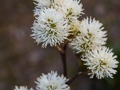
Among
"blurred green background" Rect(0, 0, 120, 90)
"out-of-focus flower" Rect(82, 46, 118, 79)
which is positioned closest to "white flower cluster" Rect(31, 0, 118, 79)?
"out-of-focus flower" Rect(82, 46, 118, 79)

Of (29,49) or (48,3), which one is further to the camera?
(29,49)

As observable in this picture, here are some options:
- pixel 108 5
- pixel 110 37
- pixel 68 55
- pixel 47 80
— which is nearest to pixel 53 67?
pixel 68 55

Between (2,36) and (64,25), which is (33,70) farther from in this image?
(64,25)

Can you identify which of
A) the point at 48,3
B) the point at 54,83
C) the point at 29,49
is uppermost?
the point at 29,49

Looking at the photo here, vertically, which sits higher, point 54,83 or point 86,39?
point 86,39

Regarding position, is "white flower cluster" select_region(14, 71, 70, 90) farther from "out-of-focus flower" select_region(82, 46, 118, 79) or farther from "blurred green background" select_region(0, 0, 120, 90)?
"blurred green background" select_region(0, 0, 120, 90)

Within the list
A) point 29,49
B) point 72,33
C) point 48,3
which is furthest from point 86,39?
point 29,49

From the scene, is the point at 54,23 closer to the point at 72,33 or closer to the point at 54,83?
the point at 72,33
